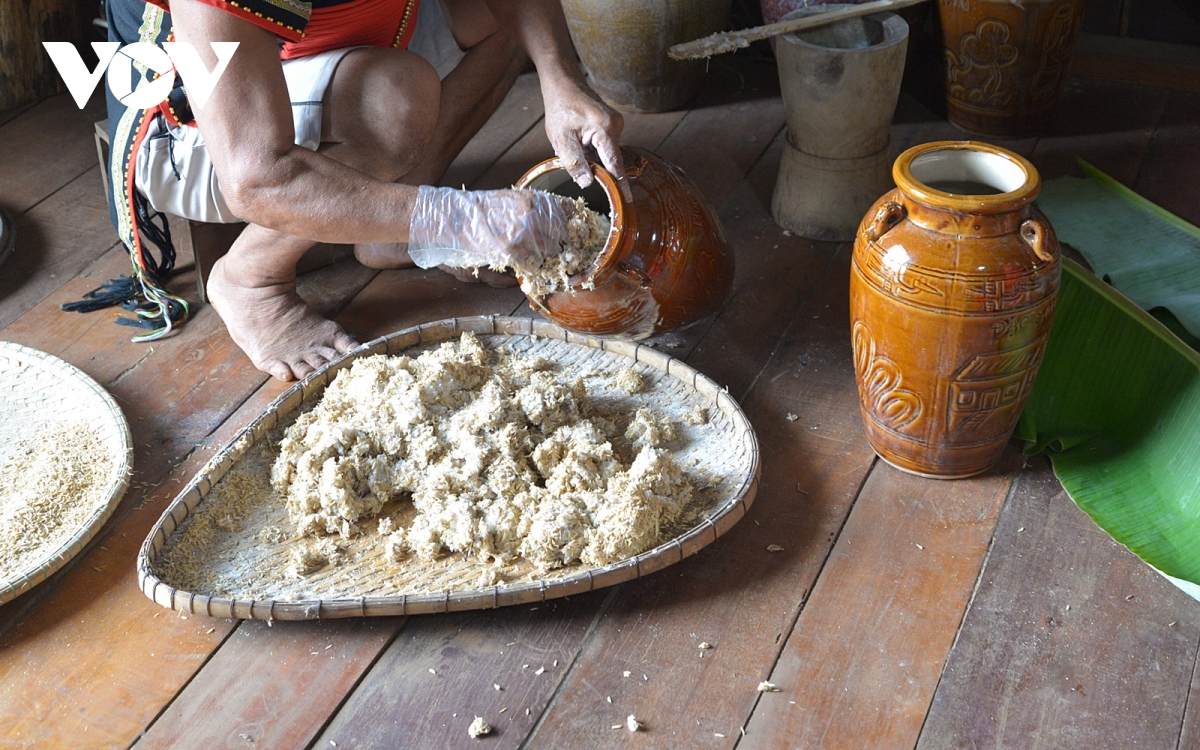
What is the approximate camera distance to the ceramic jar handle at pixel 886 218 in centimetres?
157

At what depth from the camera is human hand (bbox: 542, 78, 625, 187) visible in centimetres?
172

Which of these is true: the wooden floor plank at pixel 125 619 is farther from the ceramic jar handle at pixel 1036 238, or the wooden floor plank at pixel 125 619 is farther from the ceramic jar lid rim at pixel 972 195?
the ceramic jar handle at pixel 1036 238

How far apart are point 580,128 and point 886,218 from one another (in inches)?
21.7

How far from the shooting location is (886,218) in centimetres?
157

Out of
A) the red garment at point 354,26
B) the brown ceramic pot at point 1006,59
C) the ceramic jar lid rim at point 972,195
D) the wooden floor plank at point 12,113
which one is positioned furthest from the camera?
Result: the wooden floor plank at point 12,113

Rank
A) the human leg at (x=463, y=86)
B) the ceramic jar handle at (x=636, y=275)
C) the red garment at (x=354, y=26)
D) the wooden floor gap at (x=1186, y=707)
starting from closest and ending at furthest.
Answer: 1. the wooden floor gap at (x=1186, y=707)
2. the ceramic jar handle at (x=636, y=275)
3. the red garment at (x=354, y=26)
4. the human leg at (x=463, y=86)

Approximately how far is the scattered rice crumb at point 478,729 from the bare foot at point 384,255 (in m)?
1.13

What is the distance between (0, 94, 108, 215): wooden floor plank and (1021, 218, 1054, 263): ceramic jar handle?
2.08m

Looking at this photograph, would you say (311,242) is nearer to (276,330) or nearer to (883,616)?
(276,330)

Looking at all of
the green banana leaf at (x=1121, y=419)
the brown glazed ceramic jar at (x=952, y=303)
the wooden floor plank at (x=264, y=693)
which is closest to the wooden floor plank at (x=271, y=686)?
the wooden floor plank at (x=264, y=693)

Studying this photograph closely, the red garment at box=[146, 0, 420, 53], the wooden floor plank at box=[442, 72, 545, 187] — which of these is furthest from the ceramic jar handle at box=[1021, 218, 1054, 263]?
the wooden floor plank at box=[442, 72, 545, 187]

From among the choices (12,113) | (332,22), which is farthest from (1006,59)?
(12,113)

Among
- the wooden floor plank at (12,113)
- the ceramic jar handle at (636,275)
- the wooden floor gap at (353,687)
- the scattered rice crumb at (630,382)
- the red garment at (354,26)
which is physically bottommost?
the wooden floor gap at (353,687)

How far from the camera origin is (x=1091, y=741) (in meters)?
1.34
